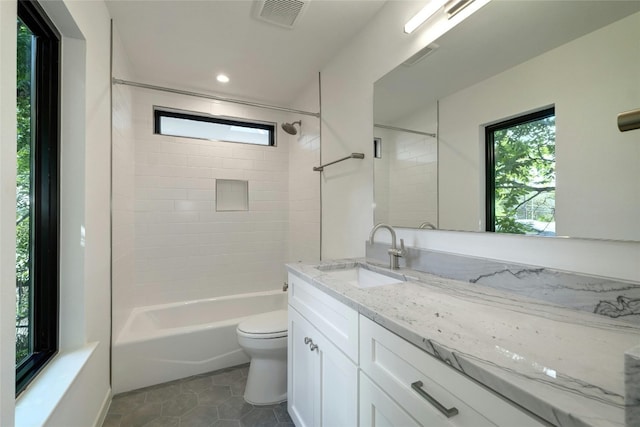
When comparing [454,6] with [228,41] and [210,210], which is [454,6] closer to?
[228,41]

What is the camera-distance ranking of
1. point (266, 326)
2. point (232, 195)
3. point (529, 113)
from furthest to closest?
point (232, 195), point (266, 326), point (529, 113)

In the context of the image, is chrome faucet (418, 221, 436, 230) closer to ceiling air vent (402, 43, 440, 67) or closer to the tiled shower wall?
ceiling air vent (402, 43, 440, 67)

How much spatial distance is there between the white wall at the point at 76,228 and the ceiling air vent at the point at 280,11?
0.87m

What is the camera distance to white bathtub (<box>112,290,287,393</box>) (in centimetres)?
187

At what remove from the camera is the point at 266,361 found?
178cm

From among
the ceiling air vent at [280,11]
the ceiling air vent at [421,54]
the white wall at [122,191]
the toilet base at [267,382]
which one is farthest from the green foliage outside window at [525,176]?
the white wall at [122,191]

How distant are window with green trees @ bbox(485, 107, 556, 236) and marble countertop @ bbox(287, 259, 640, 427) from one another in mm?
281

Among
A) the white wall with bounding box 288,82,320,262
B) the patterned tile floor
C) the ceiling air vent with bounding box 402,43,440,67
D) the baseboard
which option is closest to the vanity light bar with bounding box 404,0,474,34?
the ceiling air vent with bounding box 402,43,440,67

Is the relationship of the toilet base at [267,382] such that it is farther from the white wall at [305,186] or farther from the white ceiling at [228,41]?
the white ceiling at [228,41]

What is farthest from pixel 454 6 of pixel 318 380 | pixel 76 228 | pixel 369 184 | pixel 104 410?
pixel 104 410

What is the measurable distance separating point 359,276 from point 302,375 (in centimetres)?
60

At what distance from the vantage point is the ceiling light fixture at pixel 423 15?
1.25m

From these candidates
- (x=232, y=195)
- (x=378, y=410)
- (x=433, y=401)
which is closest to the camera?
(x=433, y=401)

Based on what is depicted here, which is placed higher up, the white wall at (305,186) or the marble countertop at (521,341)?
the white wall at (305,186)
